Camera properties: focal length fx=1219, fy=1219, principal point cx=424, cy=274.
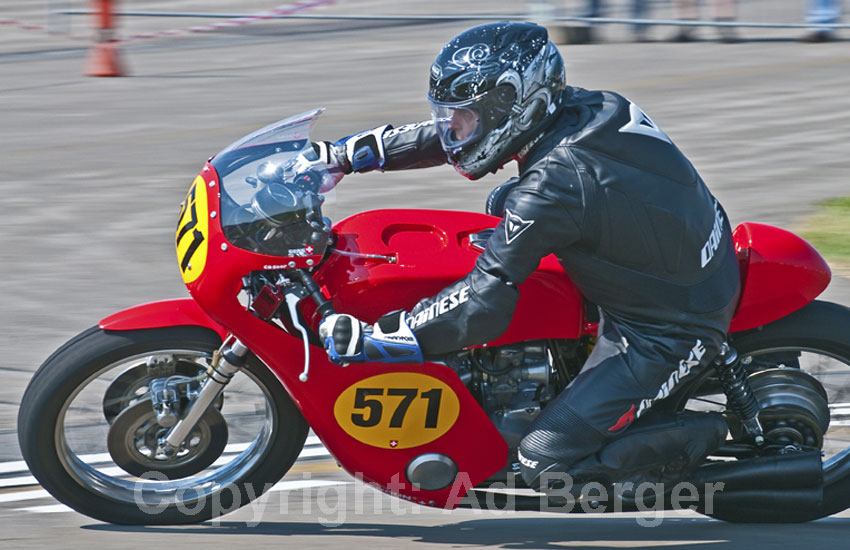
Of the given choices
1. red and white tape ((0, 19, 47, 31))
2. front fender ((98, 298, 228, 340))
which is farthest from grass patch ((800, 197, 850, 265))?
red and white tape ((0, 19, 47, 31))

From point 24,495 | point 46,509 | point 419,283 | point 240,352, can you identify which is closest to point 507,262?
point 419,283

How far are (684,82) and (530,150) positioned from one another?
871 centimetres

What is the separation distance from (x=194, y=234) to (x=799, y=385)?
2172 millimetres

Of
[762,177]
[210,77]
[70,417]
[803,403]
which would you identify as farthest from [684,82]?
[70,417]

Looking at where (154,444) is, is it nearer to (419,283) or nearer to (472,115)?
→ (419,283)

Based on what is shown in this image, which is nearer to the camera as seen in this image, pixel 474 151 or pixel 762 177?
pixel 474 151

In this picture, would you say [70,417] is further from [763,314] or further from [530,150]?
[763,314]

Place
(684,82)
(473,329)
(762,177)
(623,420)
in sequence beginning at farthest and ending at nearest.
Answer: (684,82), (762,177), (623,420), (473,329)

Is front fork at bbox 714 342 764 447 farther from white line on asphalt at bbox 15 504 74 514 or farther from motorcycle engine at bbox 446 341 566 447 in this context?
white line on asphalt at bbox 15 504 74 514

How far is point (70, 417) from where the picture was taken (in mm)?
4270

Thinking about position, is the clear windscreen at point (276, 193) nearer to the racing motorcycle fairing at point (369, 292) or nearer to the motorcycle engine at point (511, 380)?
the racing motorcycle fairing at point (369, 292)

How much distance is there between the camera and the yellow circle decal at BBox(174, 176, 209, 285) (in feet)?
12.9

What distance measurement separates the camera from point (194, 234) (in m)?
3.98

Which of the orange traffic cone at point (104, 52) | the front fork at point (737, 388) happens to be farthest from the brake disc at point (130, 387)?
the orange traffic cone at point (104, 52)
